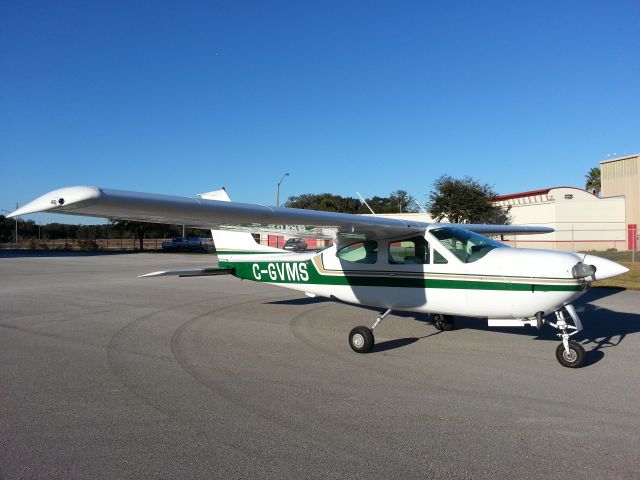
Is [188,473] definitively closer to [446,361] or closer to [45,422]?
[45,422]

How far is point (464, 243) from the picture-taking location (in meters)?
7.11

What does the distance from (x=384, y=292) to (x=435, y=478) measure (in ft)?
14.5

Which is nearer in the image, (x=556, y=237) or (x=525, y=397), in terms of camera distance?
(x=525, y=397)

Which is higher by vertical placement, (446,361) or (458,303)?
(458,303)

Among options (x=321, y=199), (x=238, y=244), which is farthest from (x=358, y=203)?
(x=238, y=244)

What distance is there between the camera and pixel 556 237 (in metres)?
36.6

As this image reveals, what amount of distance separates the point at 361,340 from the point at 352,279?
137cm

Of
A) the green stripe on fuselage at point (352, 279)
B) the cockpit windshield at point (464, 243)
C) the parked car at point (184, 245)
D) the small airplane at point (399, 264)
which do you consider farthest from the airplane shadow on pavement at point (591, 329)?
the parked car at point (184, 245)

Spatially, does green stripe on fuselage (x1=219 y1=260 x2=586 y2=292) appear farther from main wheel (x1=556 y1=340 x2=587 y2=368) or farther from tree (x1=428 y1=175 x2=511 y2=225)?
tree (x1=428 y1=175 x2=511 y2=225)

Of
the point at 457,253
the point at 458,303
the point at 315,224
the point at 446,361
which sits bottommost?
the point at 446,361

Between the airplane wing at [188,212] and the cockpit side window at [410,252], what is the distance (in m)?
0.18

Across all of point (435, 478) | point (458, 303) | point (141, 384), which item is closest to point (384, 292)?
point (458, 303)

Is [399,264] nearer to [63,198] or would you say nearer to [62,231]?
[63,198]

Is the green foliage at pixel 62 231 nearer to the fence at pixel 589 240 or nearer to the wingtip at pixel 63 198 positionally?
the fence at pixel 589 240
